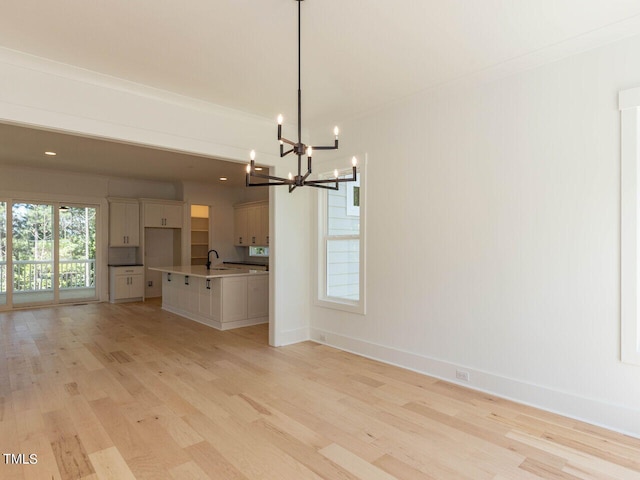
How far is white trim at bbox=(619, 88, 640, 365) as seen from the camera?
8.55 ft

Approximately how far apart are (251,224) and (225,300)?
3729 millimetres

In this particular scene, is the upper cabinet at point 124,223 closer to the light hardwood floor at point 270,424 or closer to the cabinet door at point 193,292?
the cabinet door at point 193,292

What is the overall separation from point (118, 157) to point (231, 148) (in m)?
3.28

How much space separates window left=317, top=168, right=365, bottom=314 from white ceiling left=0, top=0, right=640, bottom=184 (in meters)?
1.41


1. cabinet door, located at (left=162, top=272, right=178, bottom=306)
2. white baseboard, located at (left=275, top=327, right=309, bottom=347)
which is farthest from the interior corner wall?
cabinet door, located at (left=162, top=272, right=178, bottom=306)

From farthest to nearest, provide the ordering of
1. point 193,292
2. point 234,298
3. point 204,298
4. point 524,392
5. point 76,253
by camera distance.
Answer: point 76,253 → point 193,292 → point 204,298 → point 234,298 → point 524,392

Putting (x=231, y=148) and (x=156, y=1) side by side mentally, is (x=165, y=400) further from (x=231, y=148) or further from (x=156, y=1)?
(x=156, y=1)

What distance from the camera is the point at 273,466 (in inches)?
89.0

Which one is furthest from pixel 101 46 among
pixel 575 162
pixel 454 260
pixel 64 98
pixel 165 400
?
pixel 575 162

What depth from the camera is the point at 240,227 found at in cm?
978

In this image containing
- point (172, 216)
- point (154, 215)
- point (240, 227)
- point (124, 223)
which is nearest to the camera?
point (124, 223)

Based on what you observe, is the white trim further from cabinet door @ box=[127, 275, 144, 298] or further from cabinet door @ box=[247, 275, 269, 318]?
cabinet door @ box=[127, 275, 144, 298]

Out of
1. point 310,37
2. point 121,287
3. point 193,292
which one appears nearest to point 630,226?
point 310,37

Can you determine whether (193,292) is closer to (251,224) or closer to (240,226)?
(251,224)
